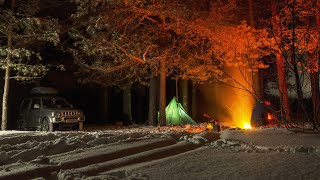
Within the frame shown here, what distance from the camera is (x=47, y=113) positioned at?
51.3 feet

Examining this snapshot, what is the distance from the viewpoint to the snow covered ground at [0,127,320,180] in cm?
Result: 532

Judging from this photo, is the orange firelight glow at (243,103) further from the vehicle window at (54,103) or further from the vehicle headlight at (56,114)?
the vehicle window at (54,103)

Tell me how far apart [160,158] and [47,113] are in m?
10.3

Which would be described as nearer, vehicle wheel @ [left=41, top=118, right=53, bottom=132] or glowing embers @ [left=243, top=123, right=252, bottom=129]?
vehicle wheel @ [left=41, top=118, right=53, bottom=132]

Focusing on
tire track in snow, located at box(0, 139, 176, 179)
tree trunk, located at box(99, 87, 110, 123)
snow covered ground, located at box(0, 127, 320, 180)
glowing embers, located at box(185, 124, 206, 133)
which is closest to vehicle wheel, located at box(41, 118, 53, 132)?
glowing embers, located at box(185, 124, 206, 133)

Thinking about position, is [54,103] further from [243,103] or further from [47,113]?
[243,103]

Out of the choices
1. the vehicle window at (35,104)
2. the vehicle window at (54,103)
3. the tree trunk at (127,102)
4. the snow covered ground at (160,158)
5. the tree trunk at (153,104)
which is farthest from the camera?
the tree trunk at (127,102)

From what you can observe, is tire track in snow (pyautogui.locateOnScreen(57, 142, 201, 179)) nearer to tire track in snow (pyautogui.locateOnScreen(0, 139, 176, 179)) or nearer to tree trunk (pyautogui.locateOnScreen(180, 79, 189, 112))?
tire track in snow (pyautogui.locateOnScreen(0, 139, 176, 179))

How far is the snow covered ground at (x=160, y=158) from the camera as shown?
532 cm

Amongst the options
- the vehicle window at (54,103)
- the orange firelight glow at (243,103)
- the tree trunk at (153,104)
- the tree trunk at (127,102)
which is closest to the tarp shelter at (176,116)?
the tree trunk at (153,104)

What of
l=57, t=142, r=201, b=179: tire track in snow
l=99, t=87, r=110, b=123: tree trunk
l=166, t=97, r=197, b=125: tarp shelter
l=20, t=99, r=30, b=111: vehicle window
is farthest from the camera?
l=99, t=87, r=110, b=123: tree trunk

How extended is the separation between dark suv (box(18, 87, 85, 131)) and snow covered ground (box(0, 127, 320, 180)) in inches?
268

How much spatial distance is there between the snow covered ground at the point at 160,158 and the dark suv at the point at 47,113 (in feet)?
22.4

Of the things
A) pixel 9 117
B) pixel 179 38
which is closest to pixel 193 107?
pixel 179 38
